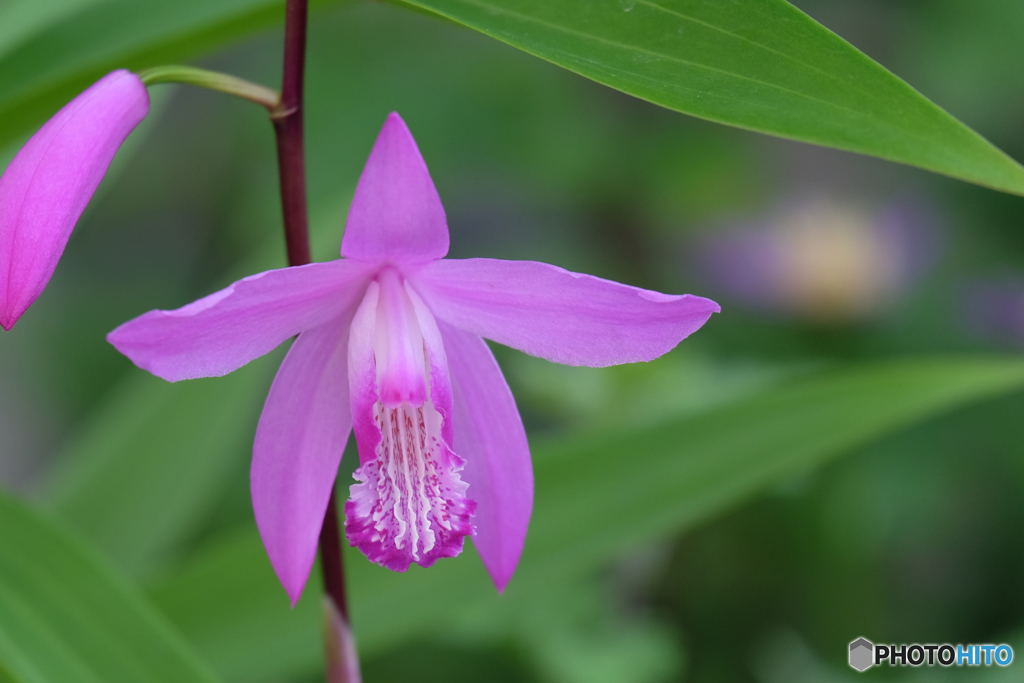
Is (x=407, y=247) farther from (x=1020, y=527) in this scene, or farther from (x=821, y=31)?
(x=1020, y=527)

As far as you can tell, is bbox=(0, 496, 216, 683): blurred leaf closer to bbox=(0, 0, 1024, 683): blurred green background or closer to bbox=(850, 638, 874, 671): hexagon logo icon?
bbox=(0, 0, 1024, 683): blurred green background

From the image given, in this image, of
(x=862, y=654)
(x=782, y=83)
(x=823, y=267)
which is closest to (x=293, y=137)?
(x=782, y=83)

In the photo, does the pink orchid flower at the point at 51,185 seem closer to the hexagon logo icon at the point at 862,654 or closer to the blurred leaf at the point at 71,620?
the blurred leaf at the point at 71,620

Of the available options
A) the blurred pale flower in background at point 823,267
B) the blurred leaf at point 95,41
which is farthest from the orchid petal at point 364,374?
the blurred pale flower in background at point 823,267

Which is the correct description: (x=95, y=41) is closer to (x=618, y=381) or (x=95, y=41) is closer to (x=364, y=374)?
(x=364, y=374)

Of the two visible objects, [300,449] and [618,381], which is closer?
[300,449]

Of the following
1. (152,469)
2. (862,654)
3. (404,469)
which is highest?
(404,469)
